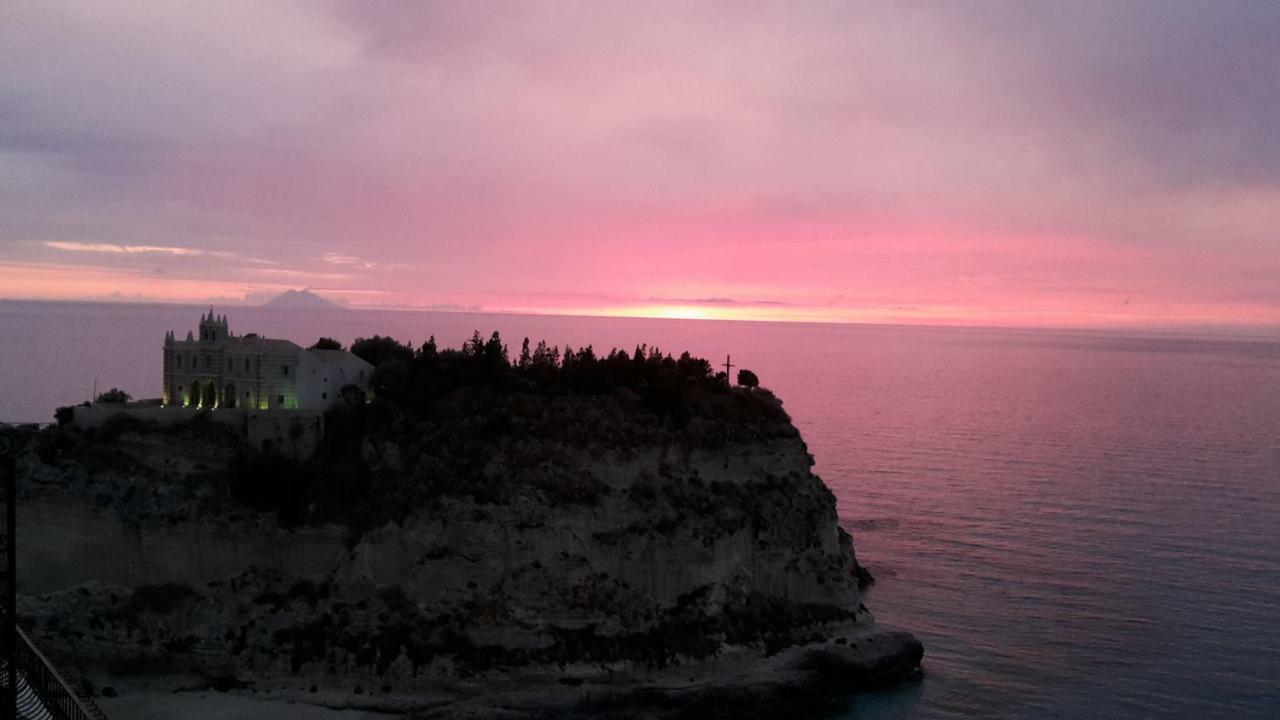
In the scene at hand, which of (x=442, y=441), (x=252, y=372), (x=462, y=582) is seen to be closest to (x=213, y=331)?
(x=252, y=372)

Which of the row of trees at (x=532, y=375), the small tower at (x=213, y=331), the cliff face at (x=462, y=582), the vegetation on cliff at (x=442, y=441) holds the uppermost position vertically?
the small tower at (x=213, y=331)

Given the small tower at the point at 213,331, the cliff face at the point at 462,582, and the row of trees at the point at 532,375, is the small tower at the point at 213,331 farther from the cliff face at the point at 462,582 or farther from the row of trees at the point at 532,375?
the cliff face at the point at 462,582

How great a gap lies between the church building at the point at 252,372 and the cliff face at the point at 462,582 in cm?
420

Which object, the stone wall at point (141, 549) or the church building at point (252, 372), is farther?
the church building at point (252, 372)

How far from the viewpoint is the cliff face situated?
36.3 meters

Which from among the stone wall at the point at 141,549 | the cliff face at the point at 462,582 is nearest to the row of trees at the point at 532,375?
the cliff face at the point at 462,582

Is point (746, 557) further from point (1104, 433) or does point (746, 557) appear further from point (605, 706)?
point (1104, 433)

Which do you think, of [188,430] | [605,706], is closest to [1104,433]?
[605,706]

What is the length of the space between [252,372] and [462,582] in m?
15.5

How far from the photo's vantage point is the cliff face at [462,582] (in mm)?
36344

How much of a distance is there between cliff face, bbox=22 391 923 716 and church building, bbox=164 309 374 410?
4.20 metres

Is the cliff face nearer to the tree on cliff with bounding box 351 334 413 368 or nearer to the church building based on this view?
the church building

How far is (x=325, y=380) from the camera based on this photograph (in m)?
46.2

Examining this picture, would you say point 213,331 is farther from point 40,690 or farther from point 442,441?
point 40,690
